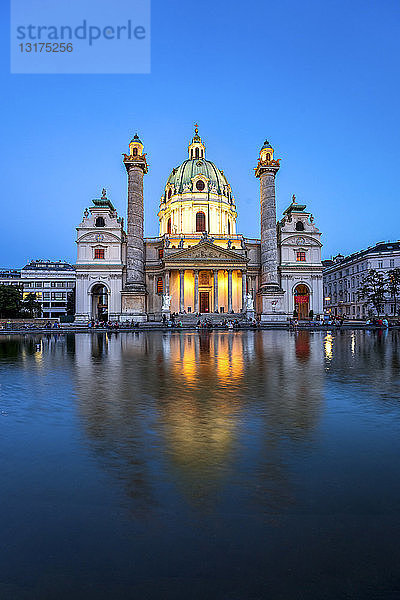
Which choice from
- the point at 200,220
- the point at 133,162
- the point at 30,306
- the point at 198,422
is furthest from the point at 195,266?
the point at 198,422

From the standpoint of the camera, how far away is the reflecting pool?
304 cm

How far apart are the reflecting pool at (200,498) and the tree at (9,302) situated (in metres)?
65.7

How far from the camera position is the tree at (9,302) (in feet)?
225

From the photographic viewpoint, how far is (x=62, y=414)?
316 inches

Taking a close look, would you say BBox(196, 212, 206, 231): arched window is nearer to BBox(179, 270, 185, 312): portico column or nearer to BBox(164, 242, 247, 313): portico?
BBox(164, 242, 247, 313): portico

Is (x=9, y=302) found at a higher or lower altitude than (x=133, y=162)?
lower

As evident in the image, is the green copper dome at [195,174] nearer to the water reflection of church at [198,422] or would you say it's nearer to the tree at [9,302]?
the tree at [9,302]

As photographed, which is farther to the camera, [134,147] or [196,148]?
[196,148]

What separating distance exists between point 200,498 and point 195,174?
80808 mm

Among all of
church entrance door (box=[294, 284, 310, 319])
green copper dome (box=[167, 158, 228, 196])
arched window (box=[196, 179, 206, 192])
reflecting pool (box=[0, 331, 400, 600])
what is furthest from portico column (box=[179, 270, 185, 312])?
reflecting pool (box=[0, 331, 400, 600])

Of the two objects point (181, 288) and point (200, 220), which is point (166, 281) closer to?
point (181, 288)

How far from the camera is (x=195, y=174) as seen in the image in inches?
3179

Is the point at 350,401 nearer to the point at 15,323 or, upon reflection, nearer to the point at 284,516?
the point at 284,516

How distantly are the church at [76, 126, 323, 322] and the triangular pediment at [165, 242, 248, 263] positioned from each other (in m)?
0.16
